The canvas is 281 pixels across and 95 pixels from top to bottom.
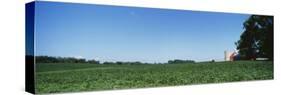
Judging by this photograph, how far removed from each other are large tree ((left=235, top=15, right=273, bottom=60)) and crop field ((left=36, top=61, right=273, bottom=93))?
21cm

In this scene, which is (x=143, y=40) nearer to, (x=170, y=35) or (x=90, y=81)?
(x=170, y=35)

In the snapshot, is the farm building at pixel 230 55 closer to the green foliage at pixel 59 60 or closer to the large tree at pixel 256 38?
the large tree at pixel 256 38

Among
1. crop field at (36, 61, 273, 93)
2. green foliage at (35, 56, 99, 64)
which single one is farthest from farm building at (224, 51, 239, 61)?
green foliage at (35, 56, 99, 64)

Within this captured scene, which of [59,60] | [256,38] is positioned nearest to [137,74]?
[59,60]

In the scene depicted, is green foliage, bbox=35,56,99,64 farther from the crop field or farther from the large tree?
the large tree

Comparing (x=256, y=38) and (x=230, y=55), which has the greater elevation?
(x=256, y=38)

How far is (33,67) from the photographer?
705cm

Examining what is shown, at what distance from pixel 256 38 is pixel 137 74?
10.3 ft

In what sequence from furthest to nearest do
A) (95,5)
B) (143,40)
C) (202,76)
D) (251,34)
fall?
(251,34) < (202,76) < (143,40) < (95,5)

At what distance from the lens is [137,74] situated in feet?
26.8

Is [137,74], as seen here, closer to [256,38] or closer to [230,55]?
[230,55]

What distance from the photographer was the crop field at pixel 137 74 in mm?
7266

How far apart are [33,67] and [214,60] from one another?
392cm
